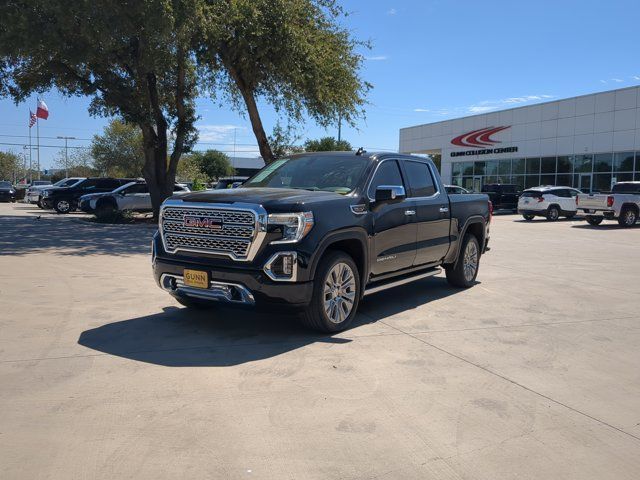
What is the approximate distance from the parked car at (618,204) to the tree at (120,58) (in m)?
17.1

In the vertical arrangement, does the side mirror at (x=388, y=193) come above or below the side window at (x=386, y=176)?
below

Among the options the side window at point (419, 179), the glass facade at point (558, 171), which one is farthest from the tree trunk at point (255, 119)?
the glass facade at point (558, 171)

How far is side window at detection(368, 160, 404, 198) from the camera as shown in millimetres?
6930

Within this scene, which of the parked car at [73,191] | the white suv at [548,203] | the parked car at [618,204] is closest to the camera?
the parked car at [618,204]

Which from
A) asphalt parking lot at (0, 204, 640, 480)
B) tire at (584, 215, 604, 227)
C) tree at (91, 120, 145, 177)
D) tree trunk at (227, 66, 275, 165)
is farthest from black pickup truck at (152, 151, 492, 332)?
tree at (91, 120, 145, 177)

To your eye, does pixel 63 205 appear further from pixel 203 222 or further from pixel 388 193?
pixel 388 193

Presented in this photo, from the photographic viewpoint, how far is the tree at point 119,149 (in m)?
57.5

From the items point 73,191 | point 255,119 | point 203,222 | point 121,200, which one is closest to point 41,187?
point 73,191

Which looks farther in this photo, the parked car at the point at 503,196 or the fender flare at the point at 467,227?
the parked car at the point at 503,196

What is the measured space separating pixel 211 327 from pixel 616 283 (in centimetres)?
746

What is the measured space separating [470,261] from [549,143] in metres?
33.4

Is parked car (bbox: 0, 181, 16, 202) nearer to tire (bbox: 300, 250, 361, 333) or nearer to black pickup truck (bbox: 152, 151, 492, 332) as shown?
black pickup truck (bbox: 152, 151, 492, 332)

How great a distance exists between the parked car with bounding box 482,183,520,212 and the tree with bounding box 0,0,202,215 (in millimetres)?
18147

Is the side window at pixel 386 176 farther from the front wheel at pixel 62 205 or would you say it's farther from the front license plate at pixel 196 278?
the front wheel at pixel 62 205
